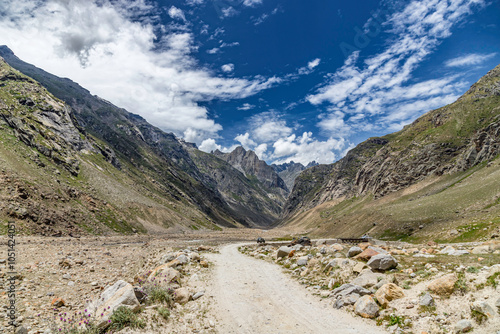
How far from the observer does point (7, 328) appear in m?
11.4

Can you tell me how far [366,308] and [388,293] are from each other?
145 centimetres

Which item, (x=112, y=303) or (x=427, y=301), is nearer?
(x=427, y=301)

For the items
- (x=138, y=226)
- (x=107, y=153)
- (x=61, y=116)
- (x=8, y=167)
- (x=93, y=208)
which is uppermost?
(x=61, y=116)

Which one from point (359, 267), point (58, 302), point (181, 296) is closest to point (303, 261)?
point (359, 267)

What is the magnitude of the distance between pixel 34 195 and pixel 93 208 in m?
20.0

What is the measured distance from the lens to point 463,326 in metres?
8.75

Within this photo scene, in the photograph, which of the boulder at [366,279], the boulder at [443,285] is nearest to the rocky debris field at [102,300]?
the boulder at [366,279]

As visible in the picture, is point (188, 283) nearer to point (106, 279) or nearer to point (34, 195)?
point (106, 279)

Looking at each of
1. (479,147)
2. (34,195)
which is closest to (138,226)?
(34,195)

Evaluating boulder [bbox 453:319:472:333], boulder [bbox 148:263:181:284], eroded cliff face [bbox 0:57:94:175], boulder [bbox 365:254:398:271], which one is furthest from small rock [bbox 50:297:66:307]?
eroded cliff face [bbox 0:57:94:175]

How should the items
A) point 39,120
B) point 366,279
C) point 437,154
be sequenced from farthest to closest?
point 437,154 < point 39,120 < point 366,279

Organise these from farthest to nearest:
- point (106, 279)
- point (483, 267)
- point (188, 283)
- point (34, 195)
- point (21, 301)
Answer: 1. point (34, 195)
2. point (106, 279)
3. point (188, 283)
4. point (21, 301)
5. point (483, 267)

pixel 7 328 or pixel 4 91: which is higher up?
pixel 4 91

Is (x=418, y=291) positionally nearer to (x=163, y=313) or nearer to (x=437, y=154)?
(x=163, y=313)
